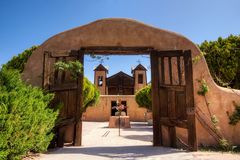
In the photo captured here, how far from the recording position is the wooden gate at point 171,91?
707 centimetres

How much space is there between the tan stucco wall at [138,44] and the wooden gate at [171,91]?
1.59 ft

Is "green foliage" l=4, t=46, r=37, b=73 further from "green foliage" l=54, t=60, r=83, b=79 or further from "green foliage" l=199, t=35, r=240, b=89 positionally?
"green foliage" l=199, t=35, r=240, b=89

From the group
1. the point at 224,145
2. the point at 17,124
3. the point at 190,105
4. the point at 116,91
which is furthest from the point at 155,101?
the point at 116,91

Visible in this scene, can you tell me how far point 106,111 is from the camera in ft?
101

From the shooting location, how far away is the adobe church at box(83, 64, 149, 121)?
30828mm

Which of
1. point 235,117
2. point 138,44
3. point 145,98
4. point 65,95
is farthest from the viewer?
point 145,98

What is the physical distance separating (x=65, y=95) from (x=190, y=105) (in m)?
3.90

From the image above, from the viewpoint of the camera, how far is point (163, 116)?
7.55 metres

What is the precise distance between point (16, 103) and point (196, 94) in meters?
5.60

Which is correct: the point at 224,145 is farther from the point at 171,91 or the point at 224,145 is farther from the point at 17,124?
the point at 17,124

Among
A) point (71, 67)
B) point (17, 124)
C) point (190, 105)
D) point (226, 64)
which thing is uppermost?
point (226, 64)

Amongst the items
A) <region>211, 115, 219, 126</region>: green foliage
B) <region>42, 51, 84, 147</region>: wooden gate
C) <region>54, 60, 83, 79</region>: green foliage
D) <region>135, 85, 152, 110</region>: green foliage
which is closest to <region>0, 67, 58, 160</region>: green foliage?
<region>42, 51, 84, 147</region>: wooden gate

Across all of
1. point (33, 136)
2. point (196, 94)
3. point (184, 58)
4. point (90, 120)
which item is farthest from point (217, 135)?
point (90, 120)

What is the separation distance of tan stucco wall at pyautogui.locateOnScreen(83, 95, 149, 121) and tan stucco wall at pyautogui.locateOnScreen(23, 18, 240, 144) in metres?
23.0
